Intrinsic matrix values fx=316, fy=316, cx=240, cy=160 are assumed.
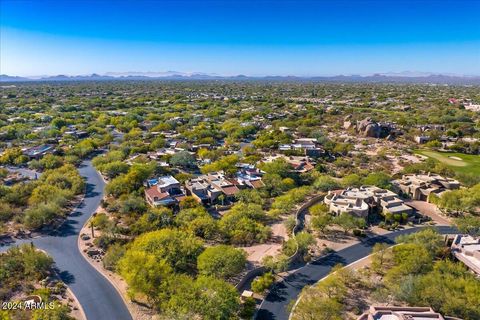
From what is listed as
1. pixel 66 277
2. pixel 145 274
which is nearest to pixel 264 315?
pixel 145 274

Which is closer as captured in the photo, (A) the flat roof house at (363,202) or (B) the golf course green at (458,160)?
(A) the flat roof house at (363,202)

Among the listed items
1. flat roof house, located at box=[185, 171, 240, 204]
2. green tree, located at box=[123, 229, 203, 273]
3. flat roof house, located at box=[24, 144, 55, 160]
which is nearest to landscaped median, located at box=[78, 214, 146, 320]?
green tree, located at box=[123, 229, 203, 273]

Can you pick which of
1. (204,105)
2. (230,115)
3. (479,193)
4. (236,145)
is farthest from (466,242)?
(204,105)

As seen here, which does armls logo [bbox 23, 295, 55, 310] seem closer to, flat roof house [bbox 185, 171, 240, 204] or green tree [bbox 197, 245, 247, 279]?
green tree [bbox 197, 245, 247, 279]

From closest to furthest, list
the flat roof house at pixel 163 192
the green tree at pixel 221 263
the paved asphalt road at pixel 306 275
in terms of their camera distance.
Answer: the paved asphalt road at pixel 306 275, the green tree at pixel 221 263, the flat roof house at pixel 163 192

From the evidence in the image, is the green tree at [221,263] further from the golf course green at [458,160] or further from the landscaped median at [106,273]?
the golf course green at [458,160]

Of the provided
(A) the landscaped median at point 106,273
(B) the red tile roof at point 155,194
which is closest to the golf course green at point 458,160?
(B) the red tile roof at point 155,194

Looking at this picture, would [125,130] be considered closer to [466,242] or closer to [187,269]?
[187,269]
